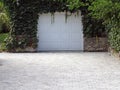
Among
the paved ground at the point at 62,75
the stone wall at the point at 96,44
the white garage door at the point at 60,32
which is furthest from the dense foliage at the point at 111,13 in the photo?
the white garage door at the point at 60,32

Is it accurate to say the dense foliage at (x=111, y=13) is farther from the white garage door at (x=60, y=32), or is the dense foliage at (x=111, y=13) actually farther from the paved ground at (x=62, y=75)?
the white garage door at (x=60, y=32)

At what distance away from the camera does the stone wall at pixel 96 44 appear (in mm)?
20484

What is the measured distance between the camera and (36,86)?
9711mm

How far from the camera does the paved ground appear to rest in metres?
9.71

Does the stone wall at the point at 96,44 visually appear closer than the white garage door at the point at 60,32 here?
Yes

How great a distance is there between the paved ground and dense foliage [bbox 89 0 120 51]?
1.28 metres

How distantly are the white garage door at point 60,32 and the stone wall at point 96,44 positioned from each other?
0.40 metres

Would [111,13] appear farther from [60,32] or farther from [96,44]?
[60,32]

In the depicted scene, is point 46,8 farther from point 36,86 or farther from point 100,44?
point 36,86

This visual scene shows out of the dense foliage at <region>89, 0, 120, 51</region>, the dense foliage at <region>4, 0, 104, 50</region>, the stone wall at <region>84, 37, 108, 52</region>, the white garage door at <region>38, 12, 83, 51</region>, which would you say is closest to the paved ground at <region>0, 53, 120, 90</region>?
the dense foliage at <region>89, 0, 120, 51</region>

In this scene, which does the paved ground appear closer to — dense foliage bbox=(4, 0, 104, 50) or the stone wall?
the stone wall

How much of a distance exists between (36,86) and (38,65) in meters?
4.69

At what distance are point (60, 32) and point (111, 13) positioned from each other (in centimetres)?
553

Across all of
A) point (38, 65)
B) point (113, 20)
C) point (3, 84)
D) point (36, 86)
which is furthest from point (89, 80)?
point (113, 20)
